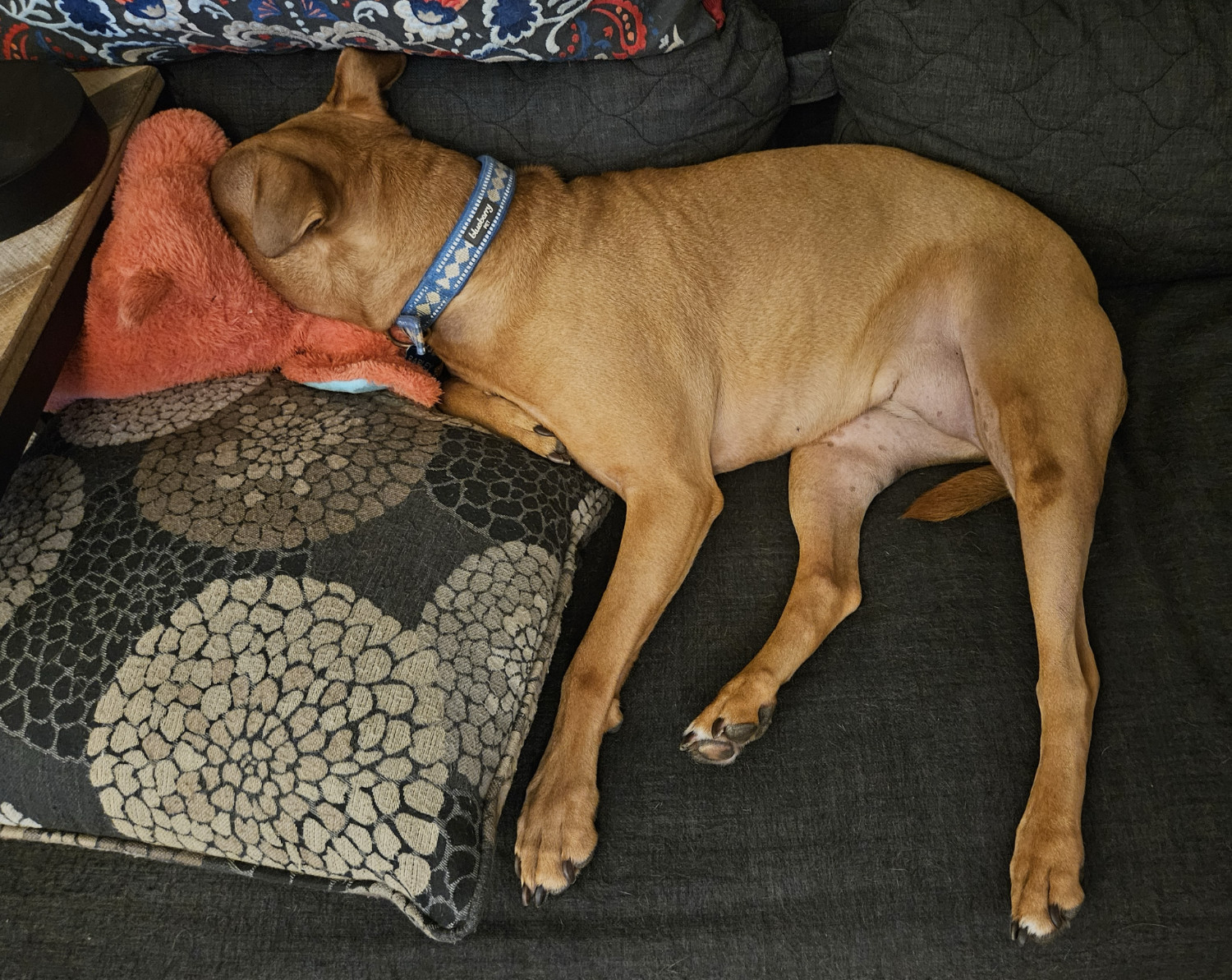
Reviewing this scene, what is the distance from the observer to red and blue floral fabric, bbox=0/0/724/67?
168 cm

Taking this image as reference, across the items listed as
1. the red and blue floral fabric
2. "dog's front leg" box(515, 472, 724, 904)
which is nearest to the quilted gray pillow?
the red and blue floral fabric

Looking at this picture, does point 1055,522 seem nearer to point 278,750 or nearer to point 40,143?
point 278,750

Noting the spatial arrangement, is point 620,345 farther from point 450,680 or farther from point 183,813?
point 183,813

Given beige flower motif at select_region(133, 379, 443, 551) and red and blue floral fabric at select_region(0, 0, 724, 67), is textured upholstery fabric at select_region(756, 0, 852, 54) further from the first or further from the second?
beige flower motif at select_region(133, 379, 443, 551)

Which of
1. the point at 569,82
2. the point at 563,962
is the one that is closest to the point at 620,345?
the point at 569,82

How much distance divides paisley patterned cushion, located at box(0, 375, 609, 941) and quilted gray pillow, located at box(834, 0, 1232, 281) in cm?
129

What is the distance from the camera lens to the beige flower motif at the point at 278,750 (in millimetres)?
1334

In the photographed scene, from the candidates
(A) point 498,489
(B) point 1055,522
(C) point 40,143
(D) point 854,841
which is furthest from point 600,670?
(C) point 40,143

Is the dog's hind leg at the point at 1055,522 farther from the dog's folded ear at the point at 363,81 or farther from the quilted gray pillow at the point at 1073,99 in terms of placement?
the dog's folded ear at the point at 363,81

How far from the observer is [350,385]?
71.7 inches

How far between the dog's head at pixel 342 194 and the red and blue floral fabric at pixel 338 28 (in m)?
0.11

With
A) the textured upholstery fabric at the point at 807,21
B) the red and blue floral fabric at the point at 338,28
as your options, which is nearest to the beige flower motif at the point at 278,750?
the red and blue floral fabric at the point at 338,28

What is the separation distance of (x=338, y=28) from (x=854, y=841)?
5.92ft

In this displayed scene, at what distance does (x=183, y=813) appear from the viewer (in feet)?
4.43
